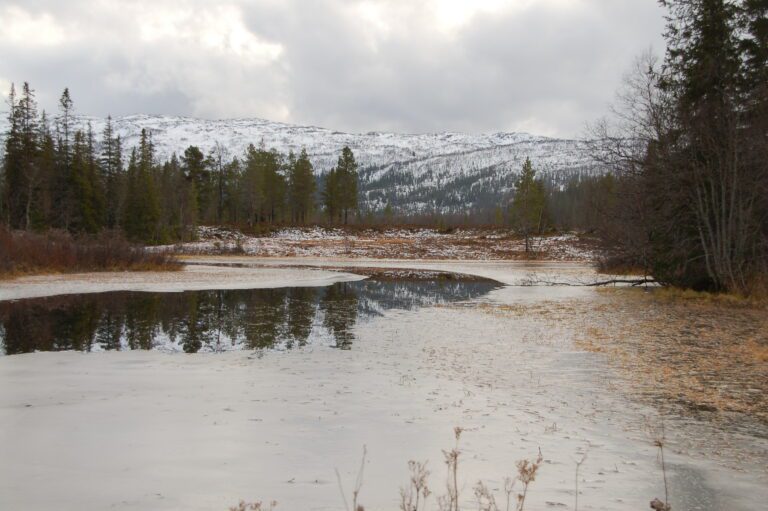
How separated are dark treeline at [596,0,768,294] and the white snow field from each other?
13.3m

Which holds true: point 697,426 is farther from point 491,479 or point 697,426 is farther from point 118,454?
point 118,454

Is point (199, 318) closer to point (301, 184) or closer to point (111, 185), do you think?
point (111, 185)

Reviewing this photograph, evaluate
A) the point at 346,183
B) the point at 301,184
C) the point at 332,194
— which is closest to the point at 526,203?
the point at 346,183

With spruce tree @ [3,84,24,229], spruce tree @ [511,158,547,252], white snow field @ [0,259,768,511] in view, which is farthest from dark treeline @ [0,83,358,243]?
white snow field @ [0,259,768,511]

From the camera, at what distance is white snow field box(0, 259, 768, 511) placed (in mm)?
4895

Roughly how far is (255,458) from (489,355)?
684 centimetres

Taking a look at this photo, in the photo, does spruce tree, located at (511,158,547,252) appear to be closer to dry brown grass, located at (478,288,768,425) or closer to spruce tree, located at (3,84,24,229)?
dry brown grass, located at (478,288,768,425)

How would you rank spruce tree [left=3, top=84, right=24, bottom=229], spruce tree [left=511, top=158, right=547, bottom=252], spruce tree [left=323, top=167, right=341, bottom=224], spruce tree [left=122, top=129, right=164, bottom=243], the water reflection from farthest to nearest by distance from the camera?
spruce tree [left=323, top=167, right=341, bottom=224] → spruce tree [left=511, top=158, right=547, bottom=252] → spruce tree [left=122, top=129, right=164, bottom=243] → spruce tree [left=3, top=84, right=24, bottom=229] → the water reflection

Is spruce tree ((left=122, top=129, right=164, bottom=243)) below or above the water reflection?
above

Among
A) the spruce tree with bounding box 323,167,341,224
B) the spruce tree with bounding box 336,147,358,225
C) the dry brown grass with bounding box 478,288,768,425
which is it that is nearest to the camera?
the dry brown grass with bounding box 478,288,768,425

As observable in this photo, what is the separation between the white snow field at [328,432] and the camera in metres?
4.89

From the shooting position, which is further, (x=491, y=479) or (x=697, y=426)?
(x=697, y=426)

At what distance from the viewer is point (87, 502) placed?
455 cm

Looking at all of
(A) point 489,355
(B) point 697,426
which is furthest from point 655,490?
(A) point 489,355
